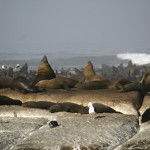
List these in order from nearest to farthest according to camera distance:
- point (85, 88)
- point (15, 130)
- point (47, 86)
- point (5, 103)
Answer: point (15, 130) < point (5, 103) < point (85, 88) < point (47, 86)

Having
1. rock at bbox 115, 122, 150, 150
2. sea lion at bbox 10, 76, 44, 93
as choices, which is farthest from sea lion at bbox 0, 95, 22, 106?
rock at bbox 115, 122, 150, 150

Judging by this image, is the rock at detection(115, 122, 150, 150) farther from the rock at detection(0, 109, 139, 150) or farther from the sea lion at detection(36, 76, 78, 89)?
the sea lion at detection(36, 76, 78, 89)

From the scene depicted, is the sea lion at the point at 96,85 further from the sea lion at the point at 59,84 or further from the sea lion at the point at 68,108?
the sea lion at the point at 68,108

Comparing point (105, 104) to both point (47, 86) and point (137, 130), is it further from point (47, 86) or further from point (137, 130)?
point (47, 86)

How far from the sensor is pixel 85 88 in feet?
61.1

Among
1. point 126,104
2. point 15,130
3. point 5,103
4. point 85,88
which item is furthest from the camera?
point 85,88

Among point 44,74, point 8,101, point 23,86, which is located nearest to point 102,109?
point 8,101

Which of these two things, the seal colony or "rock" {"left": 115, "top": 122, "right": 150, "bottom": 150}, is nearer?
"rock" {"left": 115, "top": 122, "right": 150, "bottom": 150}

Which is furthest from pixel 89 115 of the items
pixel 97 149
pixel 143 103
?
pixel 97 149

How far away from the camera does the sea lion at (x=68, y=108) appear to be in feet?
49.9

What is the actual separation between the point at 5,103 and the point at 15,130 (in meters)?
4.78

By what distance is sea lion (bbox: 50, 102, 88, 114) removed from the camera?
49.9 ft

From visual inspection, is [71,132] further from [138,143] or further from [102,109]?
[102,109]

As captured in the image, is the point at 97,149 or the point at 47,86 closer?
the point at 97,149
